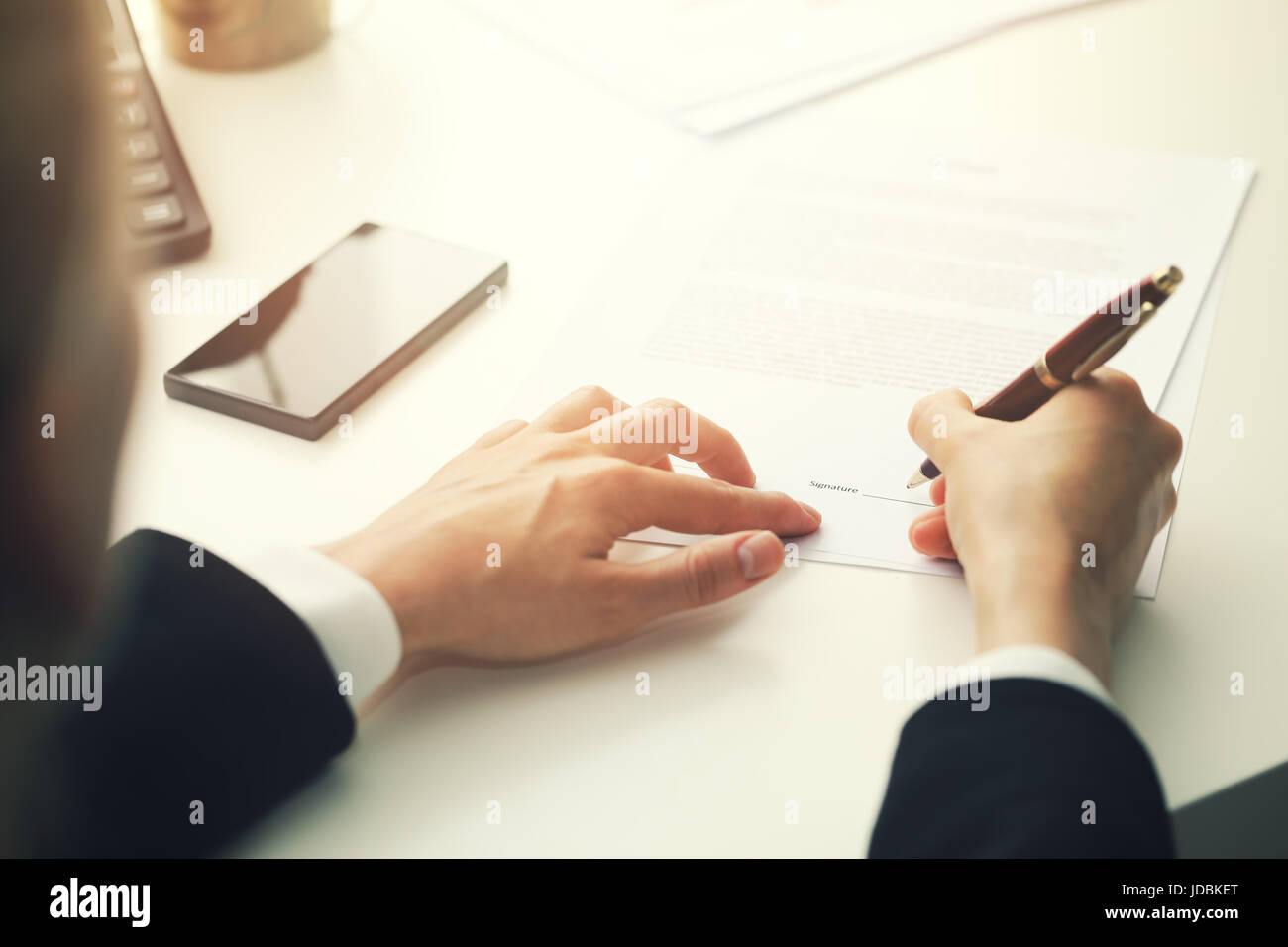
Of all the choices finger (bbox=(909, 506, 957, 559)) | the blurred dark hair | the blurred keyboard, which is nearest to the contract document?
finger (bbox=(909, 506, 957, 559))

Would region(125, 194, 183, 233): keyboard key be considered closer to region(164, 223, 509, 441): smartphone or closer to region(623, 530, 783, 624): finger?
region(164, 223, 509, 441): smartphone

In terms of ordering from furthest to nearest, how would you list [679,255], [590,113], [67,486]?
[590,113], [679,255], [67,486]

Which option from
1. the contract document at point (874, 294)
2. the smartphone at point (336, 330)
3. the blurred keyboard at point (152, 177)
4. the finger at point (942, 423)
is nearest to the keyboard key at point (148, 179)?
the blurred keyboard at point (152, 177)

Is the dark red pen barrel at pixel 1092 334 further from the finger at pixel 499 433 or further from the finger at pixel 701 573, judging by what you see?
the finger at pixel 499 433

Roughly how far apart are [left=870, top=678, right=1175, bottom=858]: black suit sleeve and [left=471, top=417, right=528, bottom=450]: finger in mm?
305

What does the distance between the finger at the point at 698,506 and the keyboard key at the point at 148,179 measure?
1.50 ft

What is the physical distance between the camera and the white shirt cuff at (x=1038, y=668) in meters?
0.50

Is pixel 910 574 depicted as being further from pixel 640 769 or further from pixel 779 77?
pixel 779 77

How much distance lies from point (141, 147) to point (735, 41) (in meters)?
0.56

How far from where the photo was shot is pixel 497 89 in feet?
3.57

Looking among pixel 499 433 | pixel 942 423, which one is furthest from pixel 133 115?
pixel 942 423

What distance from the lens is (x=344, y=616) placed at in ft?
1.77
